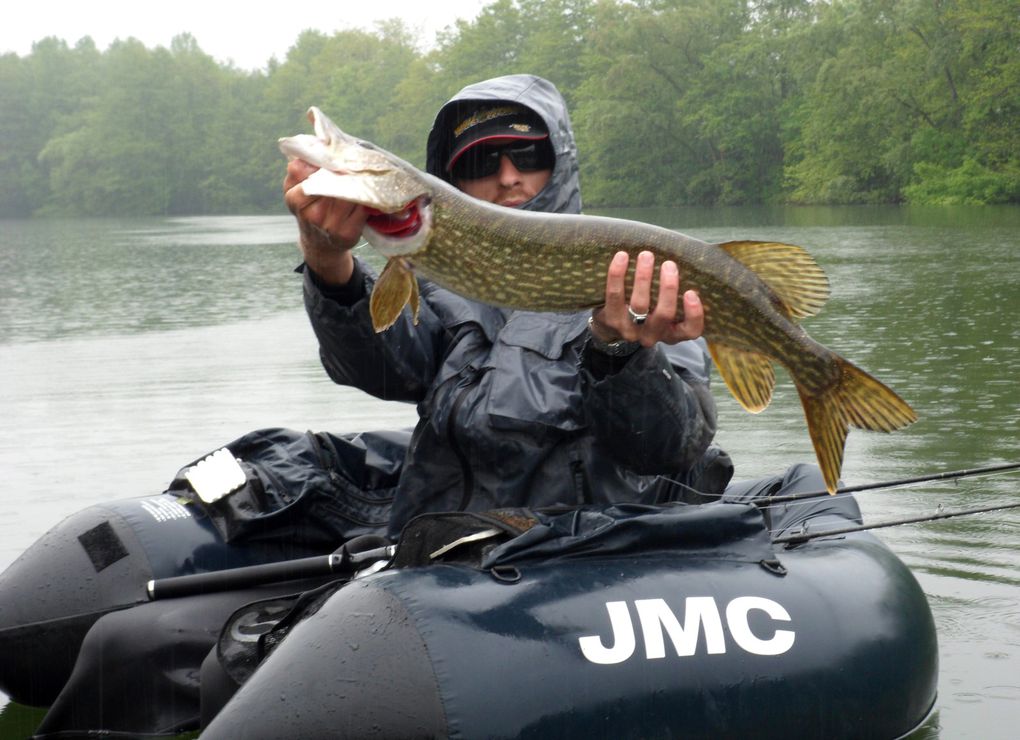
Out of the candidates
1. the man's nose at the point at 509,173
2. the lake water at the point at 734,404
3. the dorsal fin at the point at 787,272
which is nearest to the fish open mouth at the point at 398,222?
the dorsal fin at the point at 787,272

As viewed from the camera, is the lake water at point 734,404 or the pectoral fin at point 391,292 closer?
the pectoral fin at point 391,292

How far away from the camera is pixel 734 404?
385 inches

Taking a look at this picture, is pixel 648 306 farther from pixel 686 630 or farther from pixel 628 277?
pixel 686 630

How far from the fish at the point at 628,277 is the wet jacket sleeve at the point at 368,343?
0.40m

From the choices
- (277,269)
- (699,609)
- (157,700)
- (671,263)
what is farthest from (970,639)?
(277,269)

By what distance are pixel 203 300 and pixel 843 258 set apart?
10656 millimetres

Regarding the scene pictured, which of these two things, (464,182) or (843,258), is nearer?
(464,182)

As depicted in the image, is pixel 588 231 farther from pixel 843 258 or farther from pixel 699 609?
pixel 843 258

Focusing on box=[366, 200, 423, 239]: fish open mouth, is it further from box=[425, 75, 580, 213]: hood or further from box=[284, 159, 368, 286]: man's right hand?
box=[425, 75, 580, 213]: hood

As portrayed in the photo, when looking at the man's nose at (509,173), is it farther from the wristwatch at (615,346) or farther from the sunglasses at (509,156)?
the wristwatch at (615,346)

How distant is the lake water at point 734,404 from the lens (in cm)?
534

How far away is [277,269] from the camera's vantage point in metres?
26.9

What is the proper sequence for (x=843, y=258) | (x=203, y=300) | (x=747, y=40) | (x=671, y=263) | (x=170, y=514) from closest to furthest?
(x=671, y=263), (x=170, y=514), (x=203, y=300), (x=843, y=258), (x=747, y=40)

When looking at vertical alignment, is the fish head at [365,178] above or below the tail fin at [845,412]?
above
